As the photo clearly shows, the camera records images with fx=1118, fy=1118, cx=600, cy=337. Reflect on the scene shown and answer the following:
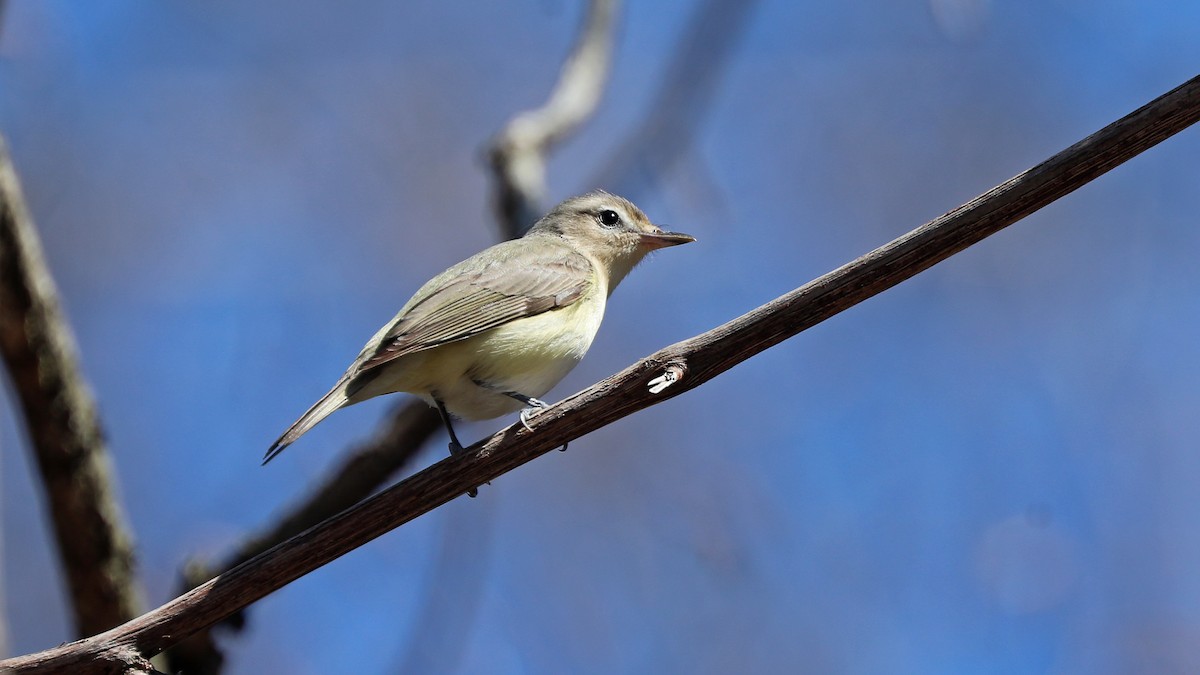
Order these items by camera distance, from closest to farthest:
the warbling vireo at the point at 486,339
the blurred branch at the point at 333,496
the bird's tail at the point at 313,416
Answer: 1. the bird's tail at the point at 313,416
2. the warbling vireo at the point at 486,339
3. the blurred branch at the point at 333,496

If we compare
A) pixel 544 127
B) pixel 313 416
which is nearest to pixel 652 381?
pixel 313 416

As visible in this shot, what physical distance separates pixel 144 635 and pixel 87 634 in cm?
212

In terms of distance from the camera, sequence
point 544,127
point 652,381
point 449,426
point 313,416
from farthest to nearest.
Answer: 1. point 544,127
2. point 449,426
3. point 313,416
4. point 652,381

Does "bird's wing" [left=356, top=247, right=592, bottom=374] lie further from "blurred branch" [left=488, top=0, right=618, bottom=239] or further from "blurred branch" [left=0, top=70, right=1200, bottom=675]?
"blurred branch" [left=0, top=70, right=1200, bottom=675]

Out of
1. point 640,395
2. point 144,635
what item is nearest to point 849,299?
point 640,395

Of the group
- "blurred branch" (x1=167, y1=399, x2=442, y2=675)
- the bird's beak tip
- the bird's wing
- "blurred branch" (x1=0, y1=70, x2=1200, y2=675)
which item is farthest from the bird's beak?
"blurred branch" (x1=0, y1=70, x2=1200, y2=675)

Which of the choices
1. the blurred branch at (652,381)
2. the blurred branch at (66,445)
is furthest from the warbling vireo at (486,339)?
the blurred branch at (66,445)

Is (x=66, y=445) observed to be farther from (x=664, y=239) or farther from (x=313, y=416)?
(x=664, y=239)

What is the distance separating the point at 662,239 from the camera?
17.7 feet

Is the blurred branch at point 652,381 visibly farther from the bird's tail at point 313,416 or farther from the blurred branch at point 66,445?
the blurred branch at point 66,445

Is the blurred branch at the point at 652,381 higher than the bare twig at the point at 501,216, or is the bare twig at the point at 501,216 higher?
the bare twig at the point at 501,216

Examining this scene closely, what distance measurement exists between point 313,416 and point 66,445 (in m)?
1.47

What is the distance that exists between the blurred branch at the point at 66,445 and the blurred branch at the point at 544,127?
2210 mm

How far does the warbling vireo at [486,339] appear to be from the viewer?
159 inches
